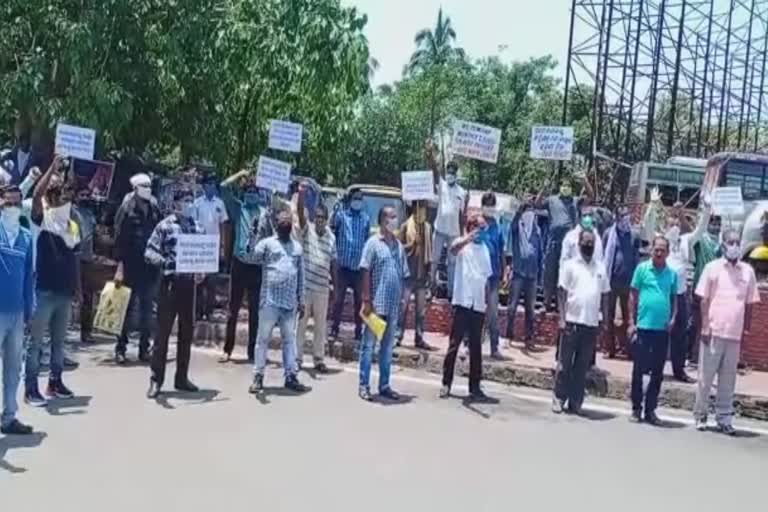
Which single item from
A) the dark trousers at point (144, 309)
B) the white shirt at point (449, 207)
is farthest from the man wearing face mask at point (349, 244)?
the dark trousers at point (144, 309)

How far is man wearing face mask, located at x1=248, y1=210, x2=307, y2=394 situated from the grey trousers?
12.1 feet

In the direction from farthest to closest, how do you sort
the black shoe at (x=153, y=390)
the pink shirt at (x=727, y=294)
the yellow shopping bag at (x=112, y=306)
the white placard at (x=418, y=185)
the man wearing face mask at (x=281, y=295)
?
1. the white placard at (x=418, y=185)
2. the yellow shopping bag at (x=112, y=306)
3. the man wearing face mask at (x=281, y=295)
4. the pink shirt at (x=727, y=294)
5. the black shoe at (x=153, y=390)

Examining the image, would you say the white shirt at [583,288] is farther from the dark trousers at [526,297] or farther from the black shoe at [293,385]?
the black shoe at [293,385]

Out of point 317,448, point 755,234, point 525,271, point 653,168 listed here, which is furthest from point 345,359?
point 653,168

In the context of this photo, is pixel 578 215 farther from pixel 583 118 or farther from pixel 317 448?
pixel 583 118

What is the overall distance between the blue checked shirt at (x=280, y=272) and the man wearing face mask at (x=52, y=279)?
169 cm

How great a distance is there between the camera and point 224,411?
784cm

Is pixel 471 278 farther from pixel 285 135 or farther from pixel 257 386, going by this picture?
pixel 285 135

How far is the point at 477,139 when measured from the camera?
11266 millimetres

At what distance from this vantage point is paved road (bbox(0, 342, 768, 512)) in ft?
18.7

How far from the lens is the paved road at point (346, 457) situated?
5.70m

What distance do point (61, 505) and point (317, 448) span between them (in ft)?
6.76

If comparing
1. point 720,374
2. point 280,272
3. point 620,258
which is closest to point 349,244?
point 280,272

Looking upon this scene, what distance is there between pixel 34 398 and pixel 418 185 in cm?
485
